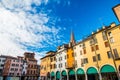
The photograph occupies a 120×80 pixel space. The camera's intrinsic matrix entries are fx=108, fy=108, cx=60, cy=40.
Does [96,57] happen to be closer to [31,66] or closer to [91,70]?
[91,70]

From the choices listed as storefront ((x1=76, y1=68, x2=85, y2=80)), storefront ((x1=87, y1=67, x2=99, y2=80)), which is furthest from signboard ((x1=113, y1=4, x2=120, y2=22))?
storefront ((x1=76, y1=68, x2=85, y2=80))

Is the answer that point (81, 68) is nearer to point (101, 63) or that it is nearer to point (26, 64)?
point (101, 63)

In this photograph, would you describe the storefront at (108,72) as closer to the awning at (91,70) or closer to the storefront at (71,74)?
the awning at (91,70)

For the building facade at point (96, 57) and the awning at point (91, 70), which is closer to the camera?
the building facade at point (96, 57)

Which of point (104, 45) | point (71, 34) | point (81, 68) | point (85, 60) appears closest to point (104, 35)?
point (104, 45)

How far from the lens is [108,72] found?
90.9ft

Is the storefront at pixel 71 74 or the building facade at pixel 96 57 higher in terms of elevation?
the building facade at pixel 96 57

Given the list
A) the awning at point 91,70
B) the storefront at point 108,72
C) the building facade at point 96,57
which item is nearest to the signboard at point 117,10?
the building facade at point 96,57

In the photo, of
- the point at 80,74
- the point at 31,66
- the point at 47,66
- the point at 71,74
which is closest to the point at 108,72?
the point at 80,74

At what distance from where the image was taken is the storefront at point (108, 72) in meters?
26.7

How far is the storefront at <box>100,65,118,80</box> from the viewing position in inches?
1052

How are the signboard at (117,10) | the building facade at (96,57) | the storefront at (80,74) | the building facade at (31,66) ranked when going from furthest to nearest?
the building facade at (31,66) → the storefront at (80,74) → the building facade at (96,57) → the signboard at (117,10)

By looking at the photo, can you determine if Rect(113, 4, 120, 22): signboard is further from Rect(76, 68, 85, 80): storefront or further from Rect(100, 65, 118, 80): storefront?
A: Rect(76, 68, 85, 80): storefront

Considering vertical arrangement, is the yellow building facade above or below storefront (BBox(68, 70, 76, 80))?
above
